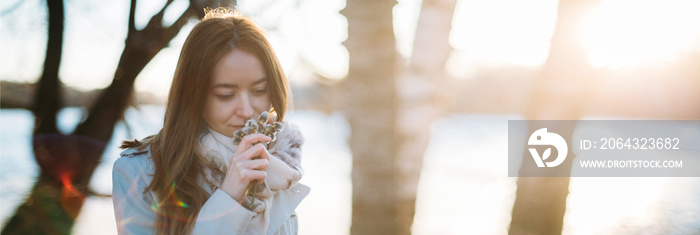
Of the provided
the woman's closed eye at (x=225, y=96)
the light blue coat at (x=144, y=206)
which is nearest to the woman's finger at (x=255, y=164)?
the light blue coat at (x=144, y=206)

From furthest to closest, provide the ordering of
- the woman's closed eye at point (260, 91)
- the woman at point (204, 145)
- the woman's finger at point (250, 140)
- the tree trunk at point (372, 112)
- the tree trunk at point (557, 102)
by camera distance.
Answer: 1. the tree trunk at point (557, 102)
2. the tree trunk at point (372, 112)
3. the woman's closed eye at point (260, 91)
4. the woman at point (204, 145)
5. the woman's finger at point (250, 140)

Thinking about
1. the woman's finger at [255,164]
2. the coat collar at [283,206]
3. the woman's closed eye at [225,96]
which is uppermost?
the woman's closed eye at [225,96]

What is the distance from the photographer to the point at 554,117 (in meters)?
3.08

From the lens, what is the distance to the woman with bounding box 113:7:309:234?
1.35 meters

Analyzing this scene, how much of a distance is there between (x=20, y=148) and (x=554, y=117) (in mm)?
13057

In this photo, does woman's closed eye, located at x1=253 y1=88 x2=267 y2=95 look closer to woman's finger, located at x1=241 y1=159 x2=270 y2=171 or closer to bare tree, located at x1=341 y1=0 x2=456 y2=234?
woman's finger, located at x1=241 y1=159 x2=270 y2=171

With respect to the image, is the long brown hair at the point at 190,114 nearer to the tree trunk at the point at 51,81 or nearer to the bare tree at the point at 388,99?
the bare tree at the point at 388,99

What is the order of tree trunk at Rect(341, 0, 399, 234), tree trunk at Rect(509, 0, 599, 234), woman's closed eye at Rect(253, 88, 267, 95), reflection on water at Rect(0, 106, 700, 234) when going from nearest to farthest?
woman's closed eye at Rect(253, 88, 267, 95) < tree trunk at Rect(341, 0, 399, 234) < tree trunk at Rect(509, 0, 599, 234) < reflection on water at Rect(0, 106, 700, 234)

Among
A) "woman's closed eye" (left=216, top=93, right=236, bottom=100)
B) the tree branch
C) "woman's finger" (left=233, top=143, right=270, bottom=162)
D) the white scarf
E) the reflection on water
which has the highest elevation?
Answer: the tree branch

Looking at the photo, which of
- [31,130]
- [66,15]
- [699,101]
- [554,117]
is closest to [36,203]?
[31,130]

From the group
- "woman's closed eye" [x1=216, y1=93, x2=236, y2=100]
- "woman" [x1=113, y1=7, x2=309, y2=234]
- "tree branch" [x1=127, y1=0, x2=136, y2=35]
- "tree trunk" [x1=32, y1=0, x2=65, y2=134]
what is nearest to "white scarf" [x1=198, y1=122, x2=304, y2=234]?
"woman" [x1=113, y1=7, x2=309, y2=234]

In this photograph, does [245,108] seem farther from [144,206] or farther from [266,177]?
[144,206]

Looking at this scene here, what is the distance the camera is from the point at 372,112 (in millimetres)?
2520

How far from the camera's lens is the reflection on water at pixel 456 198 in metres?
5.44
